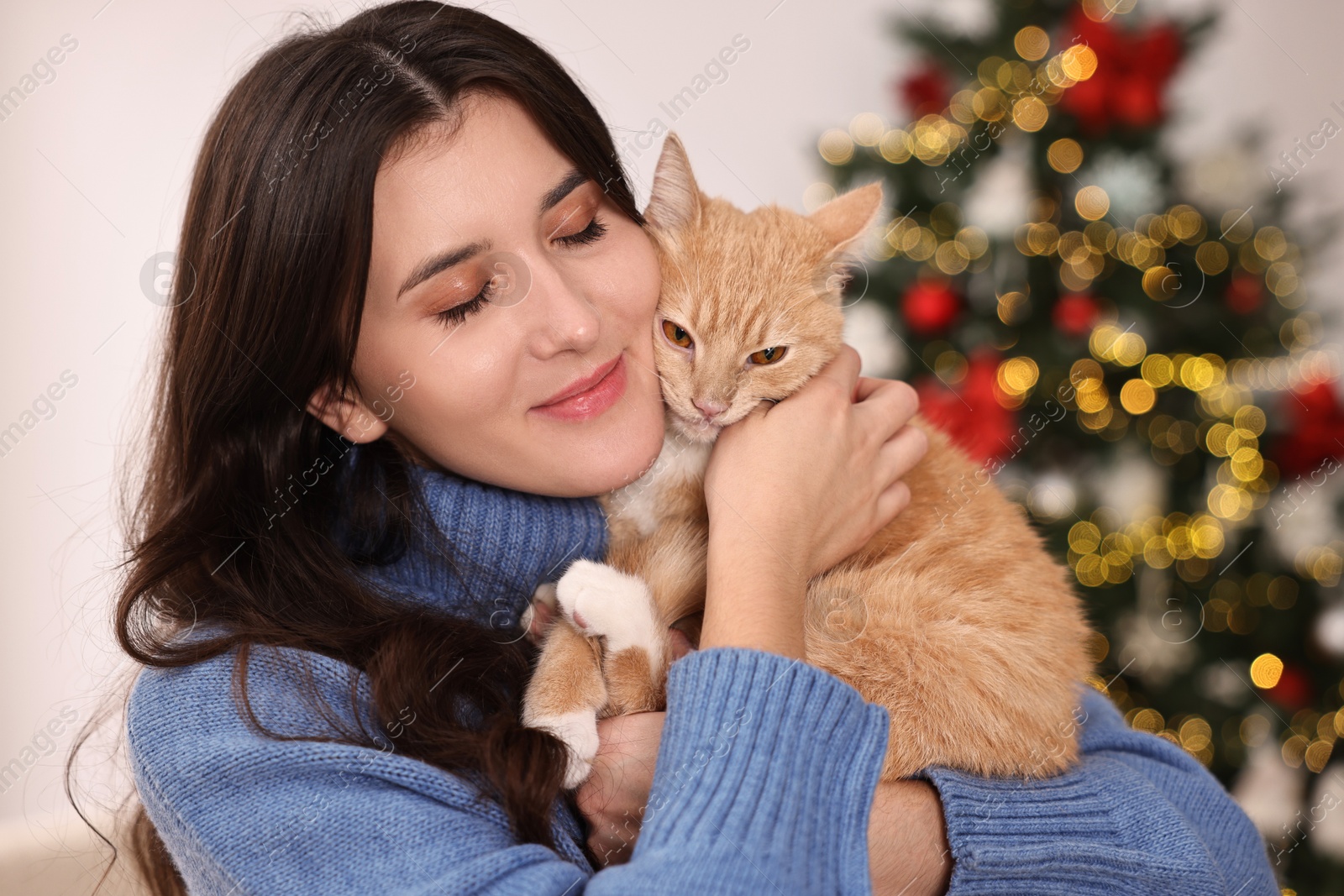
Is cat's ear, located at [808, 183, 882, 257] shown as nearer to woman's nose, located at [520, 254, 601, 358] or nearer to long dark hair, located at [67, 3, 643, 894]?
long dark hair, located at [67, 3, 643, 894]

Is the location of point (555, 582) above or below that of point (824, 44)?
above

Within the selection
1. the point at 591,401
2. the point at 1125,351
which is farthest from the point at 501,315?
the point at 1125,351

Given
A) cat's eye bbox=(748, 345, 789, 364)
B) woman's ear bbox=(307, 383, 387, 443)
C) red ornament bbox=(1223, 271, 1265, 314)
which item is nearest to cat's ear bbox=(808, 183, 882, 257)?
cat's eye bbox=(748, 345, 789, 364)

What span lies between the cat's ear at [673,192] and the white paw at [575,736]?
0.95 m

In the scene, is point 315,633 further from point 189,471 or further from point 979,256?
point 979,256

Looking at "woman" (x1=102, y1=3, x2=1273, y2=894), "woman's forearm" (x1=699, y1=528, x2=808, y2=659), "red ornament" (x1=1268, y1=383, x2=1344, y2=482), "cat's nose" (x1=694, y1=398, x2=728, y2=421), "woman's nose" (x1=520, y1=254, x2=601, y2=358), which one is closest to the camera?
"woman" (x1=102, y1=3, x2=1273, y2=894)

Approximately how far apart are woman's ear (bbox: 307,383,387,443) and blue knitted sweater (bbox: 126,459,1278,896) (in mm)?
384

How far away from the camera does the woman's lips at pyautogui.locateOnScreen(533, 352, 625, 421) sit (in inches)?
57.0

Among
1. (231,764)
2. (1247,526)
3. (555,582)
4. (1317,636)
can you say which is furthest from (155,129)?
(1317,636)

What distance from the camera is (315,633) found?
136 cm

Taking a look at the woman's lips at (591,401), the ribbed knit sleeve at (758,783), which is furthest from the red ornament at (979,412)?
the ribbed knit sleeve at (758,783)

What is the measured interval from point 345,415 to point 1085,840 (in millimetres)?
1313

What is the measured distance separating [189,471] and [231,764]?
21.6 inches

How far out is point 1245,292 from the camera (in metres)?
2.79
